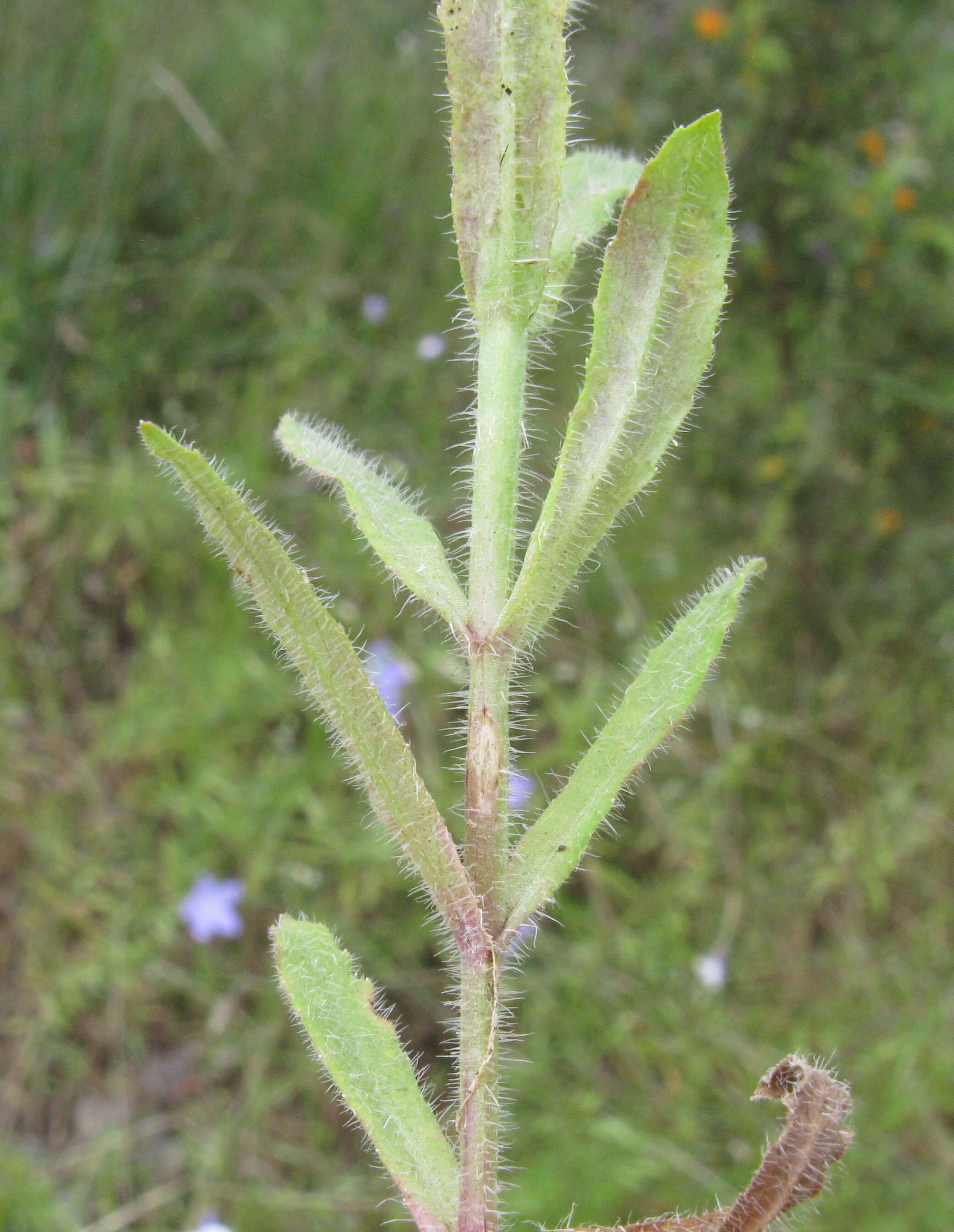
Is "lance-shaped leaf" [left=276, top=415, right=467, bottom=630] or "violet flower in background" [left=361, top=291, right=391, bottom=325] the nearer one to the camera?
"lance-shaped leaf" [left=276, top=415, right=467, bottom=630]

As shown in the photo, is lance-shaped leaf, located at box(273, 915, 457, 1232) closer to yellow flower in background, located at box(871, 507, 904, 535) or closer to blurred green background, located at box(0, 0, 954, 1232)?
blurred green background, located at box(0, 0, 954, 1232)

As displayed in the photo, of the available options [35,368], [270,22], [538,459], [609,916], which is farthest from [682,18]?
[609,916]

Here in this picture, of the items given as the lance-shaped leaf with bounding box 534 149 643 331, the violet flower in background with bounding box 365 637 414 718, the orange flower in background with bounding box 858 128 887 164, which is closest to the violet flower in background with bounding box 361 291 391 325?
the violet flower in background with bounding box 365 637 414 718

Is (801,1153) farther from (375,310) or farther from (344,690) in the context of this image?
(375,310)

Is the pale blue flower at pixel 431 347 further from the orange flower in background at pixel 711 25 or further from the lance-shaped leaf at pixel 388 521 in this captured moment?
the lance-shaped leaf at pixel 388 521

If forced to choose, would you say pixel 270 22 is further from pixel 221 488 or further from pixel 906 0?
pixel 221 488

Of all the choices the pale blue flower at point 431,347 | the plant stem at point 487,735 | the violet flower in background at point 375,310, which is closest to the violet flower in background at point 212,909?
the pale blue flower at point 431,347

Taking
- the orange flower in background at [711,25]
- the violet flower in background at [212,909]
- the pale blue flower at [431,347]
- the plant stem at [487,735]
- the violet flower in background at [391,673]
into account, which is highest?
the orange flower in background at [711,25]
